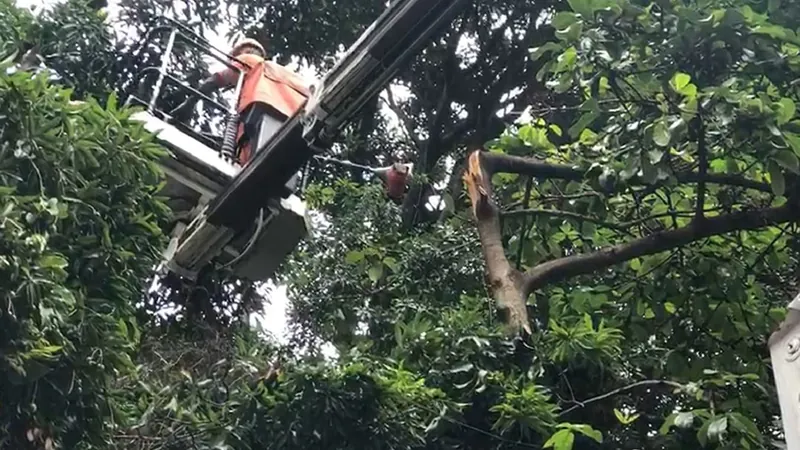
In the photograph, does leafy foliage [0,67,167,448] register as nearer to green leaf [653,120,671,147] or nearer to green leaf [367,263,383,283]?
green leaf [653,120,671,147]

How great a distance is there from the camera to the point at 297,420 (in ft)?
15.8

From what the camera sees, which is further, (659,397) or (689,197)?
(659,397)

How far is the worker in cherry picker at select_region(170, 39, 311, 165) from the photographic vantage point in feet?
21.6

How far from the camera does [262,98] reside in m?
6.57

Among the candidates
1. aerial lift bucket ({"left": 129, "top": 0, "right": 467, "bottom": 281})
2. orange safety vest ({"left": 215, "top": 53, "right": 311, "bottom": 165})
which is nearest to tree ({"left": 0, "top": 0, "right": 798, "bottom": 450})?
aerial lift bucket ({"left": 129, "top": 0, "right": 467, "bottom": 281})

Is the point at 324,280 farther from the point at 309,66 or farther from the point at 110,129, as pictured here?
the point at 110,129

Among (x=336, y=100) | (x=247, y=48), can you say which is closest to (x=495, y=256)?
(x=336, y=100)

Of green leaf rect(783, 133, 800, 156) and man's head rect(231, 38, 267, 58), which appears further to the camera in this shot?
man's head rect(231, 38, 267, 58)

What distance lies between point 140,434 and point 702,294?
2667mm

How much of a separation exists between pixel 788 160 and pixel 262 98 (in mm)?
3889

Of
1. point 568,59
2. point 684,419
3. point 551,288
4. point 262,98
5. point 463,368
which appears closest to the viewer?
point 684,419


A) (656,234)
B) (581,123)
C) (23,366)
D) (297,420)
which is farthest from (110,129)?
(656,234)

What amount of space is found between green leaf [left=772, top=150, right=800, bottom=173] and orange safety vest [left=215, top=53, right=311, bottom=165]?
3675 millimetres

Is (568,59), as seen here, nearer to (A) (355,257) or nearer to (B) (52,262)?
(B) (52,262)
